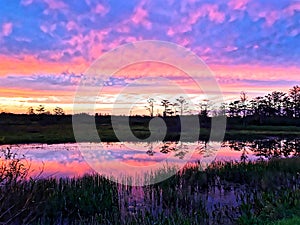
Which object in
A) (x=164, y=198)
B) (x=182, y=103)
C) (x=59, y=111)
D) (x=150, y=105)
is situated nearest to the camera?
(x=164, y=198)

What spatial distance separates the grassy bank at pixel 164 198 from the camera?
26.8ft

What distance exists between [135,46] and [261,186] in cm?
927

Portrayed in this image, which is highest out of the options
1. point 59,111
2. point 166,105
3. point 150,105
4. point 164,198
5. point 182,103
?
point 182,103

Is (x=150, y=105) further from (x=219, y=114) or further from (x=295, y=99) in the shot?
(x=295, y=99)

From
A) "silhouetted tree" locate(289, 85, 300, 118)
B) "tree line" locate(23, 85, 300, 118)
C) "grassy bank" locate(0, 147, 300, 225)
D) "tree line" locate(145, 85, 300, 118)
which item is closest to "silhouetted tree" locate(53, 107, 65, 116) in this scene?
"tree line" locate(23, 85, 300, 118)

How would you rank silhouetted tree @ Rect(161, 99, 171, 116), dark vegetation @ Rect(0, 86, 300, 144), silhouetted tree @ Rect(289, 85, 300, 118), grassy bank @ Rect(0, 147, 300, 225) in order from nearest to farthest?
grassy bank @ Rect(0, 147, 300, 225) < dark vegetation @ Rect(0, 86, 300, 144) < silhouetted tree @ Rect(289, 85, 300, 118) < silhouetted tree @ Rect(161, 99, 171, 116)

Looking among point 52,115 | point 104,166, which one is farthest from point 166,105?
point 104,166

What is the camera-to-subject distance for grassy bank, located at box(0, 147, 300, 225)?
8156mm

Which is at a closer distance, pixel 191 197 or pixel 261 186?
pixel 191 197

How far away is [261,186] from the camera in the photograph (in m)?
13.2

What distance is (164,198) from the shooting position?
11445 millimetres

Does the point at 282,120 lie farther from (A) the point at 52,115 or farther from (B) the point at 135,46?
(B) the point at 135,46

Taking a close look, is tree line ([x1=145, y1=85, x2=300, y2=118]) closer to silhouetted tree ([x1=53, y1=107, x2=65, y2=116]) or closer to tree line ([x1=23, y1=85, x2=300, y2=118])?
tree line ([x1=23, y1=85, x2=300, y2=118])

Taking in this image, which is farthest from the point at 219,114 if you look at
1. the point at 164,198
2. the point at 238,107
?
the point at 164,198
